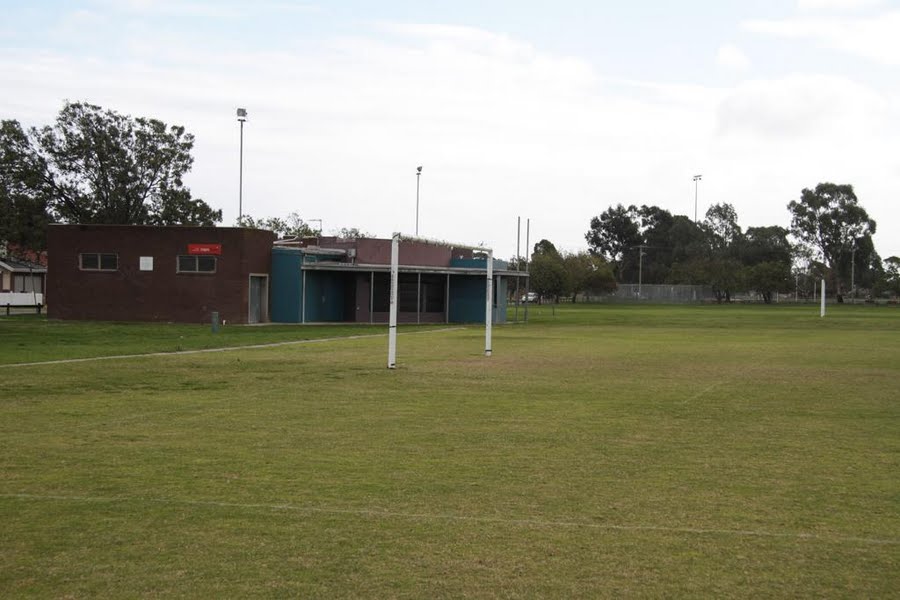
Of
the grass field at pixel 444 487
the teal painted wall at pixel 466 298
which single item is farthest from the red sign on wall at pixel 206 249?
the grass field at pixel 444 487

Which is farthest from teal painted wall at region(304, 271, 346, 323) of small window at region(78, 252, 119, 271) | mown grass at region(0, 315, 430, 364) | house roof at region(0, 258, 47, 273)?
house roof at region(0, 258, 47, 273)

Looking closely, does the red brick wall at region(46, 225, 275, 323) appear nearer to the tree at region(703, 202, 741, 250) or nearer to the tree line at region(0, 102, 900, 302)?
the tree line at region(0, 102, 900, 302)

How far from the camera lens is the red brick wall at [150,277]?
148 feet

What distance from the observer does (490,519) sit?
775cm

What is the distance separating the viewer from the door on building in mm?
46312

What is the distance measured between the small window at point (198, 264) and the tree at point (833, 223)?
10597 centimetres

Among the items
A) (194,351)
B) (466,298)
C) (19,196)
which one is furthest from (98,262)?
(19,196)

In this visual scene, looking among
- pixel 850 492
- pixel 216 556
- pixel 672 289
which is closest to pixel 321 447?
pixel 216 556

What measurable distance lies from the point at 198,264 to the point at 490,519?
3965cm

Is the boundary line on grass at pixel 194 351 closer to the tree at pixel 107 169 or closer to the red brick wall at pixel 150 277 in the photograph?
the red brick wall at pixel 150 277

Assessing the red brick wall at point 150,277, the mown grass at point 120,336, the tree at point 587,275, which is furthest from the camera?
the tree at point 587,275

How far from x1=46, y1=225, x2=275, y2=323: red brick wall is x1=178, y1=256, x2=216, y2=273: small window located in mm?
206

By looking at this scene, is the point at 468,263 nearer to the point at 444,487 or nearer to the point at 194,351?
the point at 194,351

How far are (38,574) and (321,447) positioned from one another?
490cm
